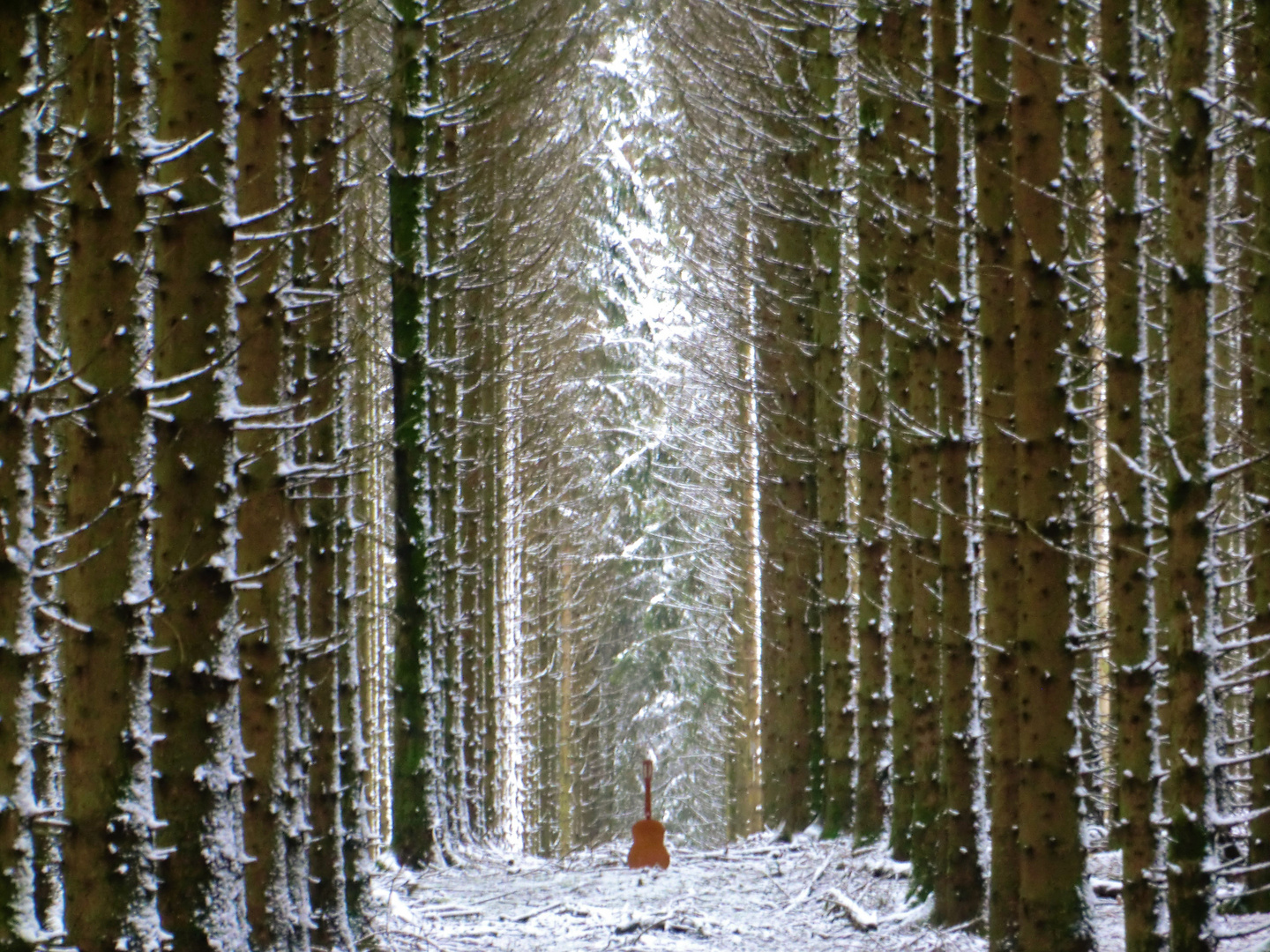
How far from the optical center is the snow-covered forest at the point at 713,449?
5.36m

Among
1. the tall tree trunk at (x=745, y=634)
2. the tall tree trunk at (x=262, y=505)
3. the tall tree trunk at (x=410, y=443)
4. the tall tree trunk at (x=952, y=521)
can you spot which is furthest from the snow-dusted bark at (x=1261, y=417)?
the tall tree trunk at (x=745, y=634)

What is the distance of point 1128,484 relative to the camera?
6684mm

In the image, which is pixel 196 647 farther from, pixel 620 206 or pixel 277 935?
pixel 620 206

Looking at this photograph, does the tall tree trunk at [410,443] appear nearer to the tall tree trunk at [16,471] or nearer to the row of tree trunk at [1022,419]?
the row of tree trunk at [1022,419]

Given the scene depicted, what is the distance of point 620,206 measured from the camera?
84.6 feet

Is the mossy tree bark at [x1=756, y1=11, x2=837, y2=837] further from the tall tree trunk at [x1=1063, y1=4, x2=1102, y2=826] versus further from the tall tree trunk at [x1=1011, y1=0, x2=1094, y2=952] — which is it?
the tall tree trunk at [x1=1011, y1=0, x2=1094, y2=952]

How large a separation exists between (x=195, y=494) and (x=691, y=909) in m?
6.47

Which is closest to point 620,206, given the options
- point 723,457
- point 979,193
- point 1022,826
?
point 723,457

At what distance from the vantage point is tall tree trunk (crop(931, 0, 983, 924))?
870cm

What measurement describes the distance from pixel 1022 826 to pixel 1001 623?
1258 mm

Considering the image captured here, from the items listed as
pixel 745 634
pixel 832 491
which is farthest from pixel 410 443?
pixel 745 634

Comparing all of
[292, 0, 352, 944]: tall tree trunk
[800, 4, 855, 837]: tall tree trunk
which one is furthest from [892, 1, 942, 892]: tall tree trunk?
[292, 0, 352, 944]: tall tree trunk

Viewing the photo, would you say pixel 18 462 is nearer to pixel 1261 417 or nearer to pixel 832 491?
pixel 1261 417

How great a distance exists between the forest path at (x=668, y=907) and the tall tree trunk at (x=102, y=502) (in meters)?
4.22
